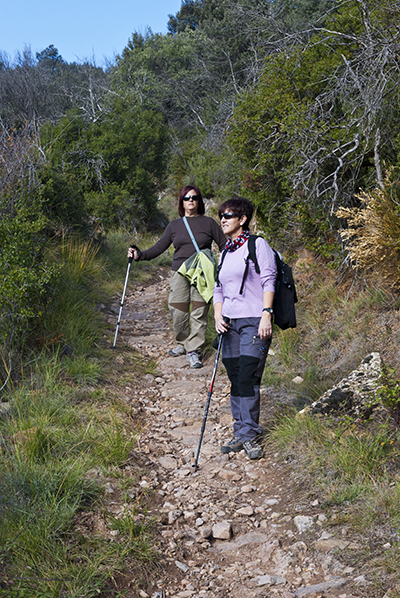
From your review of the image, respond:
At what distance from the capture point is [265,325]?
372 cm

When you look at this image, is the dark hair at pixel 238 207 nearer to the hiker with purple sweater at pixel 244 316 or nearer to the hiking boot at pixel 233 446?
the hiker with purple sweater at pixel 244 316

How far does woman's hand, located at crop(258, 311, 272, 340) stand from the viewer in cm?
372

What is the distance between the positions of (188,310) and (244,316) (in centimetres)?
251

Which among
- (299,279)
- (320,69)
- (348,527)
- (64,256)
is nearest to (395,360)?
(348,527)

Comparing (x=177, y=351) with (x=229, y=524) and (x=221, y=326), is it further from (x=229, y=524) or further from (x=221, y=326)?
(x=229, y=524)

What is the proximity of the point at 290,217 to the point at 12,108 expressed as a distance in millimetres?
20030

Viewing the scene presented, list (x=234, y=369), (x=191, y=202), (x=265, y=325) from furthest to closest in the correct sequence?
(x=191, y=202), (x=234, y=369), (x=265, y=325)

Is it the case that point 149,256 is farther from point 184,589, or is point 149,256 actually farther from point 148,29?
point 148,29

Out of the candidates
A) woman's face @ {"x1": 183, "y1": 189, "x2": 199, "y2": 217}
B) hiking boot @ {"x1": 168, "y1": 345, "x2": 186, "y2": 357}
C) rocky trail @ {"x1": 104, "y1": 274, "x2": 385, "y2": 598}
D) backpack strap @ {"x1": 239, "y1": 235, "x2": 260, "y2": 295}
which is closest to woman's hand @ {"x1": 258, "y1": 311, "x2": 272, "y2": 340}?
backpack strap @ {"x1": 239, "y1": 235, "x2": 260, "y2": 295}

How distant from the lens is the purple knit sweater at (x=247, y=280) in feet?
12.4

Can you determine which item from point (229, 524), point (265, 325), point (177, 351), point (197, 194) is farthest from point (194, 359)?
point (229, 524)

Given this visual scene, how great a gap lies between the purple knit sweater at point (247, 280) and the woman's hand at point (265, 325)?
17cm

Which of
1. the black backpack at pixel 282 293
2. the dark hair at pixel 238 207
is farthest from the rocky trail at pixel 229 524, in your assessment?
the dark hair at pixel 238 207

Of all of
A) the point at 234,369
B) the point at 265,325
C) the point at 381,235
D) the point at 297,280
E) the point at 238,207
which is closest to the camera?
the point at 265,325
